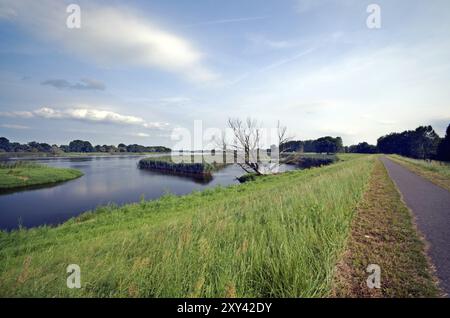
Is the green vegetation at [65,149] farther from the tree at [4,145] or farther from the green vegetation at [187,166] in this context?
the green vegetation at [187,166]

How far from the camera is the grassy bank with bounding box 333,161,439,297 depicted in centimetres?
272

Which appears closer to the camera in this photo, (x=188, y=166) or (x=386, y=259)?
(x=386, y=259)

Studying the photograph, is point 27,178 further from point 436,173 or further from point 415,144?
point 415,144

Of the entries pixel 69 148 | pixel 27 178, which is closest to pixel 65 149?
pixel 69 148

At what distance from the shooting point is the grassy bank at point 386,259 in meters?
2.72

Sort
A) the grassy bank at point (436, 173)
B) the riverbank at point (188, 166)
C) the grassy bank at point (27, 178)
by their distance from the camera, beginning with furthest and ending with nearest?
the riverbank at point (188, 166), the grassy bank at point (27, 178), the grassy bank at point (436, 173)

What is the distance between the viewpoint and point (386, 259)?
3480mm

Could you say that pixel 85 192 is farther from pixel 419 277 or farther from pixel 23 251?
pixel 419 277

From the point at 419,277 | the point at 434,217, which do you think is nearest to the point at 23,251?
the point at 419,277

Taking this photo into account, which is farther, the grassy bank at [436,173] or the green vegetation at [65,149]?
the green vegetation at [65,149]

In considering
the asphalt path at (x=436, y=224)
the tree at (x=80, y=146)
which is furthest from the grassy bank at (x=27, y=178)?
the tree at (x=80, y=146)

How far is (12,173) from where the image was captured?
103 feet
